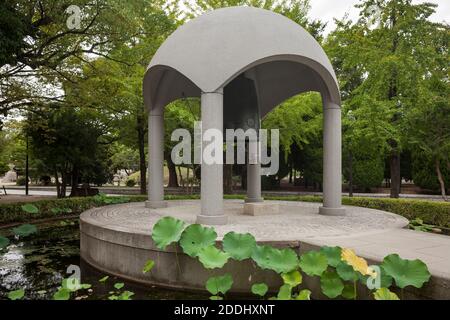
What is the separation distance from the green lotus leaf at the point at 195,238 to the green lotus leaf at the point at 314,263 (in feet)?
5.01

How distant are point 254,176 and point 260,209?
2408 millimetres

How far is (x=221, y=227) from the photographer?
311 inches

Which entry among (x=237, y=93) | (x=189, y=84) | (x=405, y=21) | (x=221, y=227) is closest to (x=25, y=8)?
(x=189, y=84)

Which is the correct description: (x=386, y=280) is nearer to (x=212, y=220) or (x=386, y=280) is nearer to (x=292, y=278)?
(x=292, y=278)

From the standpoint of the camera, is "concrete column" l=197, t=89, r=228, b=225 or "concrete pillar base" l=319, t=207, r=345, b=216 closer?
"concrete column" l=197, t=89, r=228, b=225

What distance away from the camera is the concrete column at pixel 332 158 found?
1012cm

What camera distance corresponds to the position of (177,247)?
6496mm

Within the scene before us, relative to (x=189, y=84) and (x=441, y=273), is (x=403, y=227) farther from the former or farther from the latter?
(x=189, y=84)

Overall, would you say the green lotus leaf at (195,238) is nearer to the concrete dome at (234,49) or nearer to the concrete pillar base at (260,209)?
the concrete dome at (234,49)

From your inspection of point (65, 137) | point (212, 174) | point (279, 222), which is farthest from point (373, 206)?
point (65, 137)

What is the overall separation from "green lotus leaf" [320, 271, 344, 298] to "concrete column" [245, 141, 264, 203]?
7.01 meters

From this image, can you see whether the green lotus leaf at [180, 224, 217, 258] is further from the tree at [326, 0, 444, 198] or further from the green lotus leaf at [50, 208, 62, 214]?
the tree at [326, 0, 444, 198]

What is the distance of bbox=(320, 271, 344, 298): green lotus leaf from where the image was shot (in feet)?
16.2

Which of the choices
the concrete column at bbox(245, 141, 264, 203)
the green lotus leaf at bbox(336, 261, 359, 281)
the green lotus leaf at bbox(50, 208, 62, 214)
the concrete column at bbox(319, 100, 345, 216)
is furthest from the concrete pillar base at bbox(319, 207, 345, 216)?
the green lotus leaf at bbox(50, 208, 62, 214)
